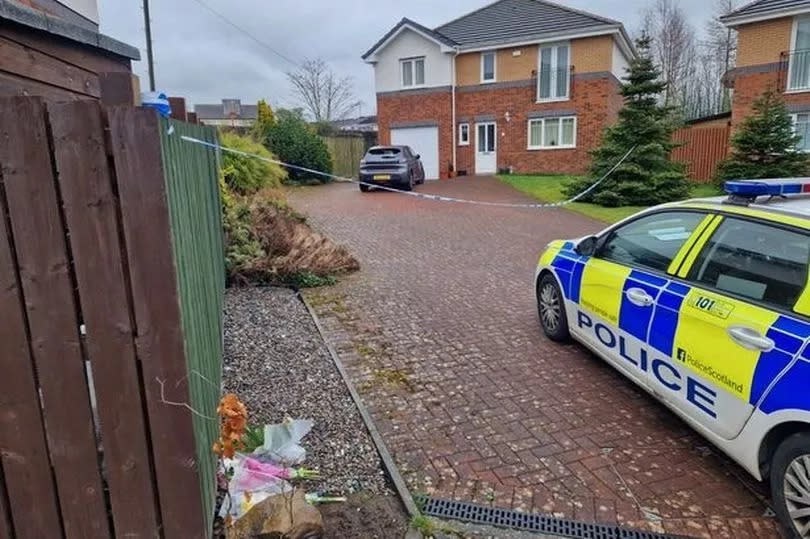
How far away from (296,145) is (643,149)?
1338cm

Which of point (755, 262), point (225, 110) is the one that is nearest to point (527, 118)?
point (755, 262)

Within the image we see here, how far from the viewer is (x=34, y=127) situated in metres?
1.86

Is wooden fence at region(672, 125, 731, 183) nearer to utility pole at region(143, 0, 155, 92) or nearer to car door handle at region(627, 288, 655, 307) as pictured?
car door handle at region(627, 288, 655, 307)

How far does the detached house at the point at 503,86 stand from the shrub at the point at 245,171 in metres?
10.7

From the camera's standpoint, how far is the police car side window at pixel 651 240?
3771mm

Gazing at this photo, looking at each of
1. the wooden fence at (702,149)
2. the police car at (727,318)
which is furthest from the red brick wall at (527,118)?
the police car at (727,318)

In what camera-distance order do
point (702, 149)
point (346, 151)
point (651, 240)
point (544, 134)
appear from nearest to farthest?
point (651, 240) → point (702, 149) → point (544, 134) → point (346, 151)

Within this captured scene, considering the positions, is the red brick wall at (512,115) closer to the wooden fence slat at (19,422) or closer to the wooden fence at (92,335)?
the wooden fence at (92,335)

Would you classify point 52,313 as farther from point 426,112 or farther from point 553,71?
point 426,112

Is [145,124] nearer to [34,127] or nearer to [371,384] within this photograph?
[34,127]

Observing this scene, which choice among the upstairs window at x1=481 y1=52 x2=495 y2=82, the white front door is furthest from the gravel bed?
the upstairs window at x1=481 y1=52 x2=495 y2=82

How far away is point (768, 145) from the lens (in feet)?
49.8

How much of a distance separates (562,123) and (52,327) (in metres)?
24.3

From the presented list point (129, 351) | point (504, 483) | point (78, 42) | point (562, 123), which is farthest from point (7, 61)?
point (562, 123)
